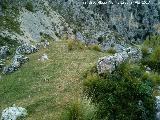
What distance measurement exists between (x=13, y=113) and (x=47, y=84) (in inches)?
201

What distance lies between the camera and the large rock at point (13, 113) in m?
24.2

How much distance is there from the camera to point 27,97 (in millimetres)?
27547

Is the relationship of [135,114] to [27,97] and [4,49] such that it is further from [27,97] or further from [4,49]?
[4,49]

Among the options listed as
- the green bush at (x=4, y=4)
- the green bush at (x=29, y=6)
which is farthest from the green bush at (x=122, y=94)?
the green bush at (x=29, y=6)

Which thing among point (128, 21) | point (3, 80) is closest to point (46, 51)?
point (3, 80)

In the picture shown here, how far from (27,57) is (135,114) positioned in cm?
1818

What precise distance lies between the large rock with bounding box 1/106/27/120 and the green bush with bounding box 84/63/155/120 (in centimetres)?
425

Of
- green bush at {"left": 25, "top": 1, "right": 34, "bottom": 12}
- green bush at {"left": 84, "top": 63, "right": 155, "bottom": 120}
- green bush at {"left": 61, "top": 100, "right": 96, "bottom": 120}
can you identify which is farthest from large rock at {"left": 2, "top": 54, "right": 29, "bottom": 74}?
green bush at {"left": 25, "top": 1, "right": 34, "bottom": 12}

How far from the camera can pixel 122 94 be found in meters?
24.1

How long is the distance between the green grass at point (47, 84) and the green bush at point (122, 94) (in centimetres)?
139

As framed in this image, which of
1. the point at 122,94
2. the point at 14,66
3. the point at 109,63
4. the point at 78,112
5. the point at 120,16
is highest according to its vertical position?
the point at 109,63

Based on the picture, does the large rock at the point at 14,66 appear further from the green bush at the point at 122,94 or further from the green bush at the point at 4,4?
the green bush at the point at 4,4

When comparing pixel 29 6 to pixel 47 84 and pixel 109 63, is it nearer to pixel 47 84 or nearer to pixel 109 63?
pixel 47 84

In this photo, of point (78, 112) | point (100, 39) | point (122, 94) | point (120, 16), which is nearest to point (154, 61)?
point (122, 94)
